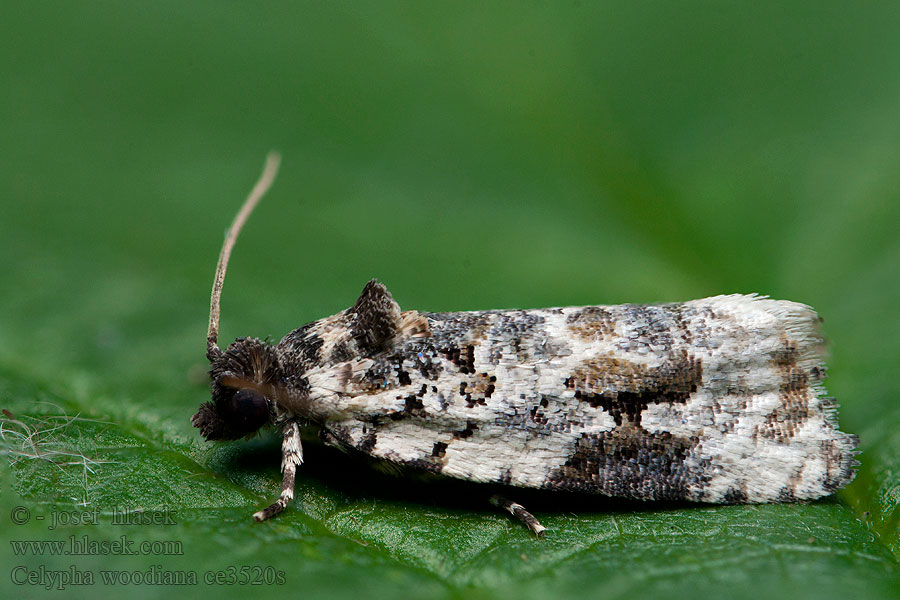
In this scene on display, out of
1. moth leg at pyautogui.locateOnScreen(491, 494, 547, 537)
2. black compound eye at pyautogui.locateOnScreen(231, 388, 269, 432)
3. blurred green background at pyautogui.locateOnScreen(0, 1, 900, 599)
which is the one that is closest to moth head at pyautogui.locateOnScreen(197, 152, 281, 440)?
black compound eye at pyautogui.locateOnScreen(231, 388, 269, 432)

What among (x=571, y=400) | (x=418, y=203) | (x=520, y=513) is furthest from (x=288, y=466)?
(x=418, y=203)

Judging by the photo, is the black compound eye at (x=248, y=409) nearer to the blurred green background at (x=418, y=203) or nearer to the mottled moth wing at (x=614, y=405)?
the blurred green background at (x=418, y=203)

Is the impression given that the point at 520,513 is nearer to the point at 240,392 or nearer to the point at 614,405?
the point at 614,405

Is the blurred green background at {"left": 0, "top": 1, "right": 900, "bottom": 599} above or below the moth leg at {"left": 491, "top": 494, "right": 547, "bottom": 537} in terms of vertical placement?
above

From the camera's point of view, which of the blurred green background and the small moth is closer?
the blurred green background

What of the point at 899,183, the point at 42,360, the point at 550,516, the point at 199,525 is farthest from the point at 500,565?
the point at 899,183

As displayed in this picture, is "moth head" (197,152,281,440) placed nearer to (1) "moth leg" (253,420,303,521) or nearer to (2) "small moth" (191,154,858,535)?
(2) "small moth" (191,154,858,535)
